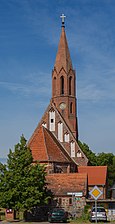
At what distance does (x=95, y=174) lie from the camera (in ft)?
206

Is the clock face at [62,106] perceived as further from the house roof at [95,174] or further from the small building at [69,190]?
the small building at [69,190]

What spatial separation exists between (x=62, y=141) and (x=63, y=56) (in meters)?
15.5

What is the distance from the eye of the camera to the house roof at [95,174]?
6083cm

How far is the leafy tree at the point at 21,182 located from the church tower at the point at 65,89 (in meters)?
26.4

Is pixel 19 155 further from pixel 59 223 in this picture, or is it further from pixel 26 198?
pixel 59 223

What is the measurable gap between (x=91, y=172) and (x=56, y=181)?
47.5ft

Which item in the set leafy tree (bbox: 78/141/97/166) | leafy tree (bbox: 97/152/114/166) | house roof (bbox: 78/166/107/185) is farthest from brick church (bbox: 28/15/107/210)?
leafy tree (bbox: 97/152/114/166)

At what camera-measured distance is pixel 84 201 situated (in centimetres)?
4500

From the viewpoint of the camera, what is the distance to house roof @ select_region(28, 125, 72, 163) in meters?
52.9

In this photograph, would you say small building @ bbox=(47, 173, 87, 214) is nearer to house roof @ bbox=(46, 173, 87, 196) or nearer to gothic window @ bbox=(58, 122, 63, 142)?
house roof @ bbox=(46, 173, 87, 196)

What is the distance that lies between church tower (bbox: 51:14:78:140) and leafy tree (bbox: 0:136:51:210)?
86.7 ft

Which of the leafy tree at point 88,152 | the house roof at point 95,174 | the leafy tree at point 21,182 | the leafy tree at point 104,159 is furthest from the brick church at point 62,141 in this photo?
the leafy tree at point 104,159

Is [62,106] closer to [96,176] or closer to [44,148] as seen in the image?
[96,176]

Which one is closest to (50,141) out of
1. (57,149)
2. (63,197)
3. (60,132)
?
(57,149)
